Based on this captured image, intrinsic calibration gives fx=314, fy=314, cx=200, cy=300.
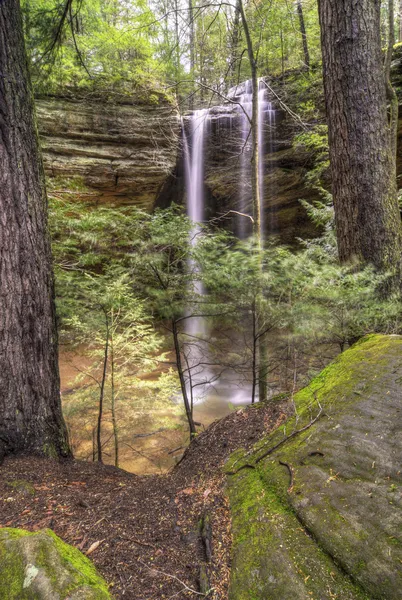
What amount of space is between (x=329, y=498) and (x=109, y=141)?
10019 mm

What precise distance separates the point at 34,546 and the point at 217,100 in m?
13.8

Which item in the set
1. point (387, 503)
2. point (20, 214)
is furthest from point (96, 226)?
point (387, 503)

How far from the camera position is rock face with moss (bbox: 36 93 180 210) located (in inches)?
333

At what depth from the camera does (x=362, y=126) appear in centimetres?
338

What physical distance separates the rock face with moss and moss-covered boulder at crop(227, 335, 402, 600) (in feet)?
26.4

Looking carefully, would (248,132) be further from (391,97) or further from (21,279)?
(21,279)

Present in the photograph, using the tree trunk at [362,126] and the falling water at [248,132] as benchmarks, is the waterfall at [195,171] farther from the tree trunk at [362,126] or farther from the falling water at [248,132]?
the tree trunk at [362,126]

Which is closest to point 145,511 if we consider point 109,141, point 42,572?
point 42,572

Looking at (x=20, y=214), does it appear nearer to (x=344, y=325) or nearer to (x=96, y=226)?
A: (x=96, y=226)

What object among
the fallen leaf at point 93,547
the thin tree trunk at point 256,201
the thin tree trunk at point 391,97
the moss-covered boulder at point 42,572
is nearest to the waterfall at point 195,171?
the thin tree trunk at point 256,201

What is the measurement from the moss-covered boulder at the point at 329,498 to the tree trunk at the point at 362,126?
176 cm

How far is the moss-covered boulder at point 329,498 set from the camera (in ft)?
3.68

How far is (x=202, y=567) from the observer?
4.43ft

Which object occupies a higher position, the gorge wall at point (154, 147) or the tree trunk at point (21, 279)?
the gorge wall at point (154, 147)
